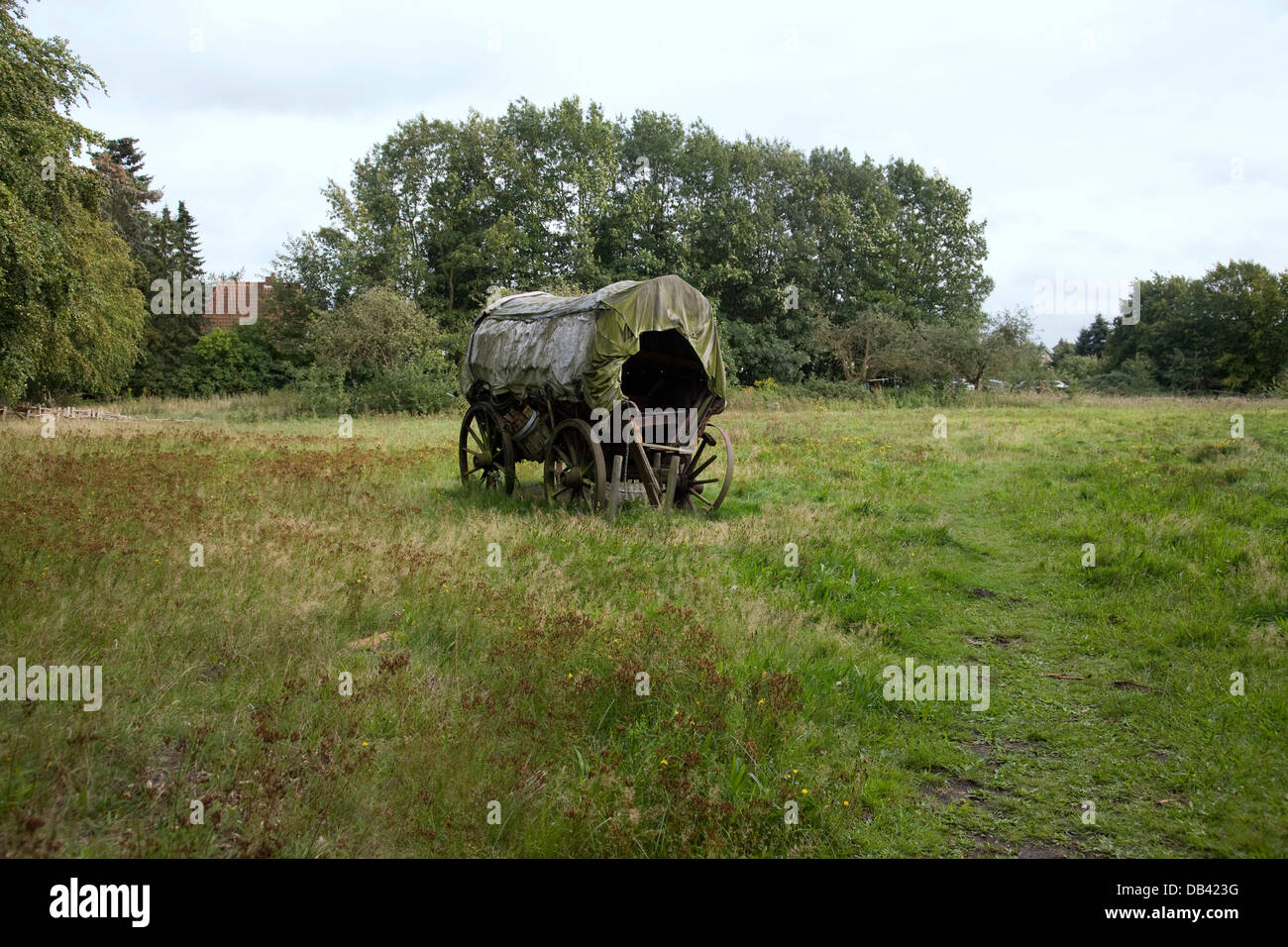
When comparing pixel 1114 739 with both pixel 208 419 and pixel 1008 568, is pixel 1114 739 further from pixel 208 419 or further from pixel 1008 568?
pixel 208 419

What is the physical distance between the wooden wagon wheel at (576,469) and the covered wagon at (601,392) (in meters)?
0.02

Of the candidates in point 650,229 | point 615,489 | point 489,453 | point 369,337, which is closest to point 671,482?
point 615,489

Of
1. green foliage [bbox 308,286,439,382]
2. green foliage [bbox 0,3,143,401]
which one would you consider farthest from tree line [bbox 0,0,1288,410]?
green foliage [bbox 0,3,143,401]

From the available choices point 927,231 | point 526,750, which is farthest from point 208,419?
point 927,231

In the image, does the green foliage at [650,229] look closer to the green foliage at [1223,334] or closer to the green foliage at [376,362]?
the green foliage at [376,362]

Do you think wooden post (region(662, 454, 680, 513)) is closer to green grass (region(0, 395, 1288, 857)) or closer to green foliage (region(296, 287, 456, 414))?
green grass (region(0, 395, 1288, 857))

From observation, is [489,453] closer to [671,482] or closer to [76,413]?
[671,482]

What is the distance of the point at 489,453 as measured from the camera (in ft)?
41.9

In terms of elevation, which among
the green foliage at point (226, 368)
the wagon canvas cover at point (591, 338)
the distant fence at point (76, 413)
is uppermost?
the green foliage at point (226, 368)

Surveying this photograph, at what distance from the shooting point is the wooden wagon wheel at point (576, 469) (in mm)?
10094

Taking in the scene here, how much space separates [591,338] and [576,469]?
6.24 ft

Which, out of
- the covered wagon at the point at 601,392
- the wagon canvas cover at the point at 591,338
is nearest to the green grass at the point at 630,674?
the covered wagon at the point at 601,392

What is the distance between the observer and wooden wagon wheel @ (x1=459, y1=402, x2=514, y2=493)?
12109 mm

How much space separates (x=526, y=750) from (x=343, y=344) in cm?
3015
